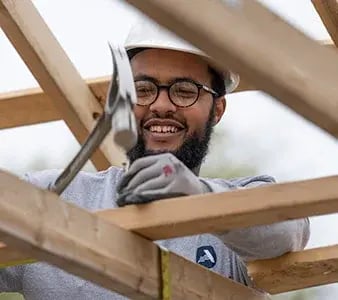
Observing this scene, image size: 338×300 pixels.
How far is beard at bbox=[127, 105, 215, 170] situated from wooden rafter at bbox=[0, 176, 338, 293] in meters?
0.73

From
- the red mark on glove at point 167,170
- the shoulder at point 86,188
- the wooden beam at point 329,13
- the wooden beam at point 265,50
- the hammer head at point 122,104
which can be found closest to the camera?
the wooden beam at point 265,50

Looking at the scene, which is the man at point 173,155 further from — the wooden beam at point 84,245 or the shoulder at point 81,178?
the wooden beam at point 84,245

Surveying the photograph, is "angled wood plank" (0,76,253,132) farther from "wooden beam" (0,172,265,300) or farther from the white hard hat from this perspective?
"wooden beam" (0,172,265,300)

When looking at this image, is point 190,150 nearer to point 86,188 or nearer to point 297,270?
point 86,188

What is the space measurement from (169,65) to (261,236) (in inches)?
30.1

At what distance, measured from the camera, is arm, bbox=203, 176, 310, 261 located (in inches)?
136

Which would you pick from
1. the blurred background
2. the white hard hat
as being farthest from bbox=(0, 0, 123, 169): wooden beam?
the blurred background

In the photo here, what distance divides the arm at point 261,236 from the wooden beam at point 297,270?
3 cm

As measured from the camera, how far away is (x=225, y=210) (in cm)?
311

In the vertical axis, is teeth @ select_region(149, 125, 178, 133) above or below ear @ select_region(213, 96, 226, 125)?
below

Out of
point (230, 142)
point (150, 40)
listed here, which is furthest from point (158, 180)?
point (230, 142)

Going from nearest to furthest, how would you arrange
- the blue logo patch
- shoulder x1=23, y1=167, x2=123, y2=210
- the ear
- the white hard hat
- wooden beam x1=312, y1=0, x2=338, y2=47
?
the blue logo patch
shoulder x1=23, y1=167, x2=123, y2=210
the white hard hat
the ear
wooden beam x1=312, y1=0, x2=338, y2=47

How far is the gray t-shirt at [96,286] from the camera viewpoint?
11.7 feet

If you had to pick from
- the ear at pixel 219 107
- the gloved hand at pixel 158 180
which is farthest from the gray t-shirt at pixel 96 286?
the ear at pixel 219 107
